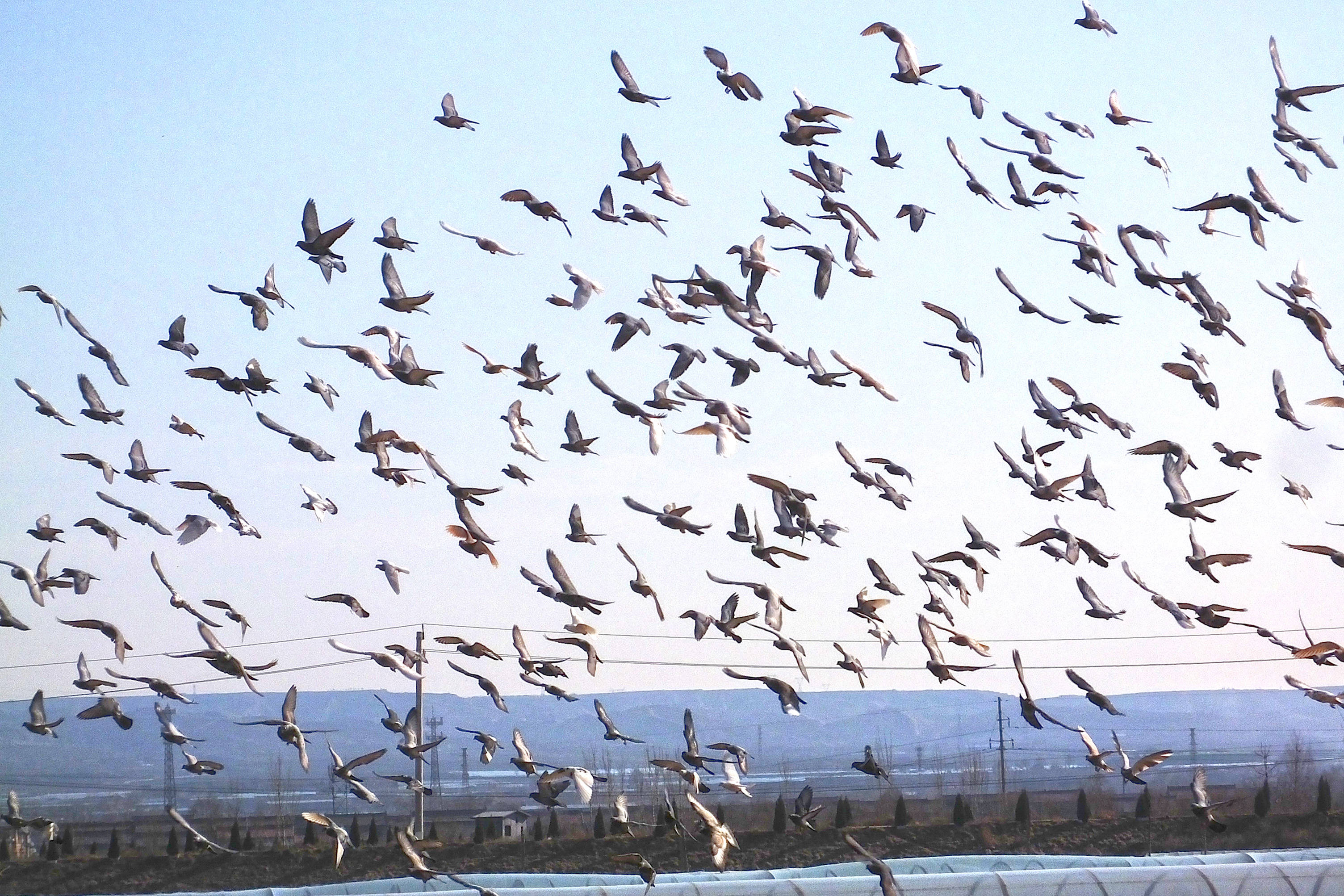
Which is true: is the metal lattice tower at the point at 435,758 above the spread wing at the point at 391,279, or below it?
below

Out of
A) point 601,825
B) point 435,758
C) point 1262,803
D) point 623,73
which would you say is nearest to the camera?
point 623,73

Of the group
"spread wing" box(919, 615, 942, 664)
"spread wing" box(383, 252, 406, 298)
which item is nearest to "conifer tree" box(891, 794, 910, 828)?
"spread wing" box(919, 615, 942, 664)

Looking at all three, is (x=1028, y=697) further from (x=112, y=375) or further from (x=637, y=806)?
(x=637, y=806)

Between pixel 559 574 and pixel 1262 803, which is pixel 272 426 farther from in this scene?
pixel 1262 803

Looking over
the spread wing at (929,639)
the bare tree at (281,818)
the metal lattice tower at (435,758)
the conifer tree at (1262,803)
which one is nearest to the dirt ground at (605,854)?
the conifer tree at (1262,803)

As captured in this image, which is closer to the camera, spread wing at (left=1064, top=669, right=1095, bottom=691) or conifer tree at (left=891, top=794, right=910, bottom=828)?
spread wing at (left=1064, top=669, right=1095, bottom=691)

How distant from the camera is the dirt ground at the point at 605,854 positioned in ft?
156

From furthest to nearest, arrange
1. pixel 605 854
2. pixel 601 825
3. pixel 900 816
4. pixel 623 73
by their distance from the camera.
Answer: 1. pixel 900 816
2. pixel 601 825
3. pixel 605 854
4. pixel 623 73

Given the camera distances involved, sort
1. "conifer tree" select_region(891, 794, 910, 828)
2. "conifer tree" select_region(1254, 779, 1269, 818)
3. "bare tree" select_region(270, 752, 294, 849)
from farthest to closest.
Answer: "bare tree" select_region(270, 752, 294, 849) < "conifer tree" select_region(1254, 779, 1269, 818) < "conifer tree" select_region(891, 794, 910, 828)

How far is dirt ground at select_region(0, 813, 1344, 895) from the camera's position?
156 feet

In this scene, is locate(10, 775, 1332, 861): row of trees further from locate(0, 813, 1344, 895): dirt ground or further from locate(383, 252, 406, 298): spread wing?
locate(383, 252, 406, 298): spread wing

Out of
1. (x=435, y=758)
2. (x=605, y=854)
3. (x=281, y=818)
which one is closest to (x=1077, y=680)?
(x=605, y=854)

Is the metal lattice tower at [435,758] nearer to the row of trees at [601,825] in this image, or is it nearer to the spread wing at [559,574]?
the row of trees at [601,825]

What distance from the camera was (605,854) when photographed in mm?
48781
